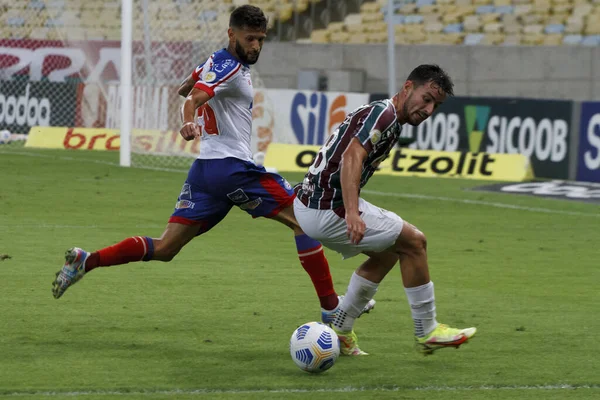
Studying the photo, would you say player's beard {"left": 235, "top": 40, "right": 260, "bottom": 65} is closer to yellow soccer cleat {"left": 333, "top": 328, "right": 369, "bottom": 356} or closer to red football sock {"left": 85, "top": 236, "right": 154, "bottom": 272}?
red football sock {"left": 85, "top": 236, "right": 154, "bottom": 272}

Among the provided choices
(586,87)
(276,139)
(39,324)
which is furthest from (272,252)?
(586,87)

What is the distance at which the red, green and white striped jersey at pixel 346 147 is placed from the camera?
6203 mm

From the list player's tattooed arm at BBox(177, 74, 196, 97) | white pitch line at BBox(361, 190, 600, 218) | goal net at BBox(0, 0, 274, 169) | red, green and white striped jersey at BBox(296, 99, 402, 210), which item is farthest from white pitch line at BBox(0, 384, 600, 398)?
goal net at BBox(0, 0, 274, 169)

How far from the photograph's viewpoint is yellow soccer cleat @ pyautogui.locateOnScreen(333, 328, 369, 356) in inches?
265

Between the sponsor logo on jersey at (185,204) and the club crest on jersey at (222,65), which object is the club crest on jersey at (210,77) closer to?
the club crest on jersey at (222,65)

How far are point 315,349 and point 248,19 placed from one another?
6.62ft

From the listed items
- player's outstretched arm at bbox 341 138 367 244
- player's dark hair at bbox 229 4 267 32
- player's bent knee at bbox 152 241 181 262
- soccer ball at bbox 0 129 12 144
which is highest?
player's dark hair at bbox 229 4 267 32

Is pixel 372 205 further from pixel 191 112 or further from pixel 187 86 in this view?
pixel 187 86

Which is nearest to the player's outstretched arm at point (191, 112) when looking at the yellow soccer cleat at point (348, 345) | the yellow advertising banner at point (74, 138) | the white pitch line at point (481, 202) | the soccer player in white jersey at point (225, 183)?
the soccer player in white jersey at point (225, 183)

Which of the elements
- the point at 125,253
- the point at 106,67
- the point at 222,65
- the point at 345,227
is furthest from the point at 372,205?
the point at 106,67

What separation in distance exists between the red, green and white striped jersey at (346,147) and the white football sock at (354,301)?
0.50m

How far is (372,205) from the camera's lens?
6406 millimetres

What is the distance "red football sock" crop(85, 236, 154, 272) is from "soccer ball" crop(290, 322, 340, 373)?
1329 millimetres

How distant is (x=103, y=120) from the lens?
2548cm
